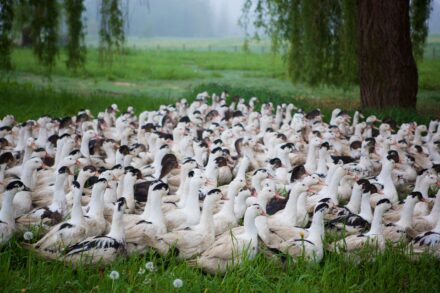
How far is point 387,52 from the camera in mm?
11711

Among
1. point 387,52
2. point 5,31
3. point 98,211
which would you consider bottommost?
point 98,211

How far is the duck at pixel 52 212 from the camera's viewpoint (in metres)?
5.37

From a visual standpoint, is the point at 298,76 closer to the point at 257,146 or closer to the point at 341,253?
the point at 257,146

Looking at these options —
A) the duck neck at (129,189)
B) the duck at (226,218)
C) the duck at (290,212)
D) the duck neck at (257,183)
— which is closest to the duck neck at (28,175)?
the duck neck at (129,189)

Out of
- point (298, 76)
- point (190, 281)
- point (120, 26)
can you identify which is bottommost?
point (190, 281)

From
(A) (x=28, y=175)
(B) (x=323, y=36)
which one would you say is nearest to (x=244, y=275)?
(A) (x=28, y=175)

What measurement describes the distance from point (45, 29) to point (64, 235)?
24.7 ft

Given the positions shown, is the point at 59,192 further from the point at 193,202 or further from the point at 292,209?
the point at 292,209

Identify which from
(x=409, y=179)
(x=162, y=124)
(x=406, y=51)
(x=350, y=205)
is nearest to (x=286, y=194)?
(x=350, y=205)

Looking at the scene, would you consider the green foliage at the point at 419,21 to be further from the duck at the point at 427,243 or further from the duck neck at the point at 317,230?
the duck neck at the point at 317,230

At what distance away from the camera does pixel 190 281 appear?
4.29 meters

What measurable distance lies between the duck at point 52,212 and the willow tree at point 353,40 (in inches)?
305

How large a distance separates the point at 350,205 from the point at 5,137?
4.96 metres

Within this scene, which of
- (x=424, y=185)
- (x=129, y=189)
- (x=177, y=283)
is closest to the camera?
(x=177, y=283)
